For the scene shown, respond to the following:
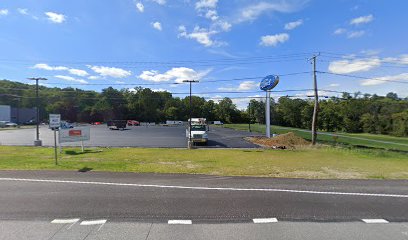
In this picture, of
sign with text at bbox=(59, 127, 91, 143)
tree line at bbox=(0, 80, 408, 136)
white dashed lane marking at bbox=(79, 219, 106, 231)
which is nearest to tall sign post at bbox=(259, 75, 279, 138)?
sign with text at bbox=(59, 127, 91, 143)

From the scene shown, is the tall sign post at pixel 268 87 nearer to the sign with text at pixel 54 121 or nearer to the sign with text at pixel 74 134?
the sign with text at pixel 74 134

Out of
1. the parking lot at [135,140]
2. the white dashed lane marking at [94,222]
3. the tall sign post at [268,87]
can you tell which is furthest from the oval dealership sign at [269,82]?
the white dashed lane marking at [94,222]

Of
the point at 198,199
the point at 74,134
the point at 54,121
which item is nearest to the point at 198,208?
the point at 198,199

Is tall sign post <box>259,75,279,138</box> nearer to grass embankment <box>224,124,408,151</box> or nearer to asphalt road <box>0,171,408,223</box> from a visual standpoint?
grass embankment <box>224,124,408,151</box>

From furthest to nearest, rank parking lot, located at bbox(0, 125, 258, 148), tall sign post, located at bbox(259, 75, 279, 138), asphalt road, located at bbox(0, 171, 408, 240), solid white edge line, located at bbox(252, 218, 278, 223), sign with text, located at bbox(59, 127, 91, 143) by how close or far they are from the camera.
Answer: tall sign post, located at bbox(259, 75, 279, 138) → parking lot, located at bbox(0, 125, 258, 148) → sign with text, located at bbox(59, 127, 91, 143) → solid white edge line, located at bbox(252, 218, 278, 223) → asphalt road, located at bbox(0, 171, 408, 240)

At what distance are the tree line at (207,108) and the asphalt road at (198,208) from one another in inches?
3421

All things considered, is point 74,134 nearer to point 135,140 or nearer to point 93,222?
point 135,140

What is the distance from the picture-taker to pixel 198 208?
7.42 metres

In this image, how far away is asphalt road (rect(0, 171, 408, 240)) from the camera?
579 cm

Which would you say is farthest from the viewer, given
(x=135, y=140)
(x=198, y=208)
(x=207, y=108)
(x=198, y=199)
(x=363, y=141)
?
(x=207, y=108)

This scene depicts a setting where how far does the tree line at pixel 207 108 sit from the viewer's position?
294 ft

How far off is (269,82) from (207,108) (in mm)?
82410

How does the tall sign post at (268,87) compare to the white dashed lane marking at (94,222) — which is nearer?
the white dashed lane marking at (94,222)

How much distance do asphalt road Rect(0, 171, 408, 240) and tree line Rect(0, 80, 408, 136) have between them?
86900 millimetres
